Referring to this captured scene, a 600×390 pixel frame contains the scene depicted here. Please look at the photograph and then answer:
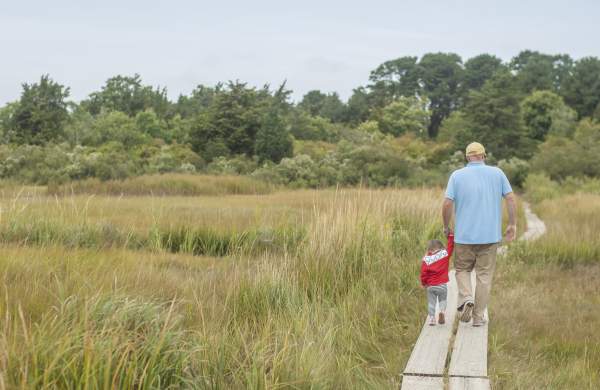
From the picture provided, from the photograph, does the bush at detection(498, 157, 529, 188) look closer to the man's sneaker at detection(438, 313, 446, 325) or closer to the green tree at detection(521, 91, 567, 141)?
the green tree at detection(521, 91, 567, 141)

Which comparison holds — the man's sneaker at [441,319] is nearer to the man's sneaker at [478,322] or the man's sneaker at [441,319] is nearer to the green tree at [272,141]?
the man's sneaker at [478,322]

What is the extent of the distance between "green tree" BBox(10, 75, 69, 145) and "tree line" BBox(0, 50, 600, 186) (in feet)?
0.24

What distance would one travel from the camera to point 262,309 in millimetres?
5758

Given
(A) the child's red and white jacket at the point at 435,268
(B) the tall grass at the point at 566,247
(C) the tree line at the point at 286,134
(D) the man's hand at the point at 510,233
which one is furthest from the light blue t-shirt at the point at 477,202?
(C) the tree line at the point at 286,134

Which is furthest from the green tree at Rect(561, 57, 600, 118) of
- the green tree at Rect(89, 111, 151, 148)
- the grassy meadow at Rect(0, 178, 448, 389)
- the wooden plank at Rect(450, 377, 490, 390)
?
the wooden plank at Rect(450, 377, 490, 390)

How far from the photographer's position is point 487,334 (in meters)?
5.86

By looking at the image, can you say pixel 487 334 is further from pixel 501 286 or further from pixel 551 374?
pixel 501 286

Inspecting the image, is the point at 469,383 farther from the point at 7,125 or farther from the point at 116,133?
the point at 7,125

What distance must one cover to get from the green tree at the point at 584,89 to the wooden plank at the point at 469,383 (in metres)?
64.4

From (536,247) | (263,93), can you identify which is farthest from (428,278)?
(263,93)

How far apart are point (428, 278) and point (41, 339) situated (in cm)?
363

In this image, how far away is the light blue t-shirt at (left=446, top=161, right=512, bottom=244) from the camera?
240 inches

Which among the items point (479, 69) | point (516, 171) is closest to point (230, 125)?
point (516, 171)

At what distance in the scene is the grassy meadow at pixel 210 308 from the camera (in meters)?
3.51
